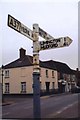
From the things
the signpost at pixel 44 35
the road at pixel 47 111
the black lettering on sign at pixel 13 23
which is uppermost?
the black lettering on sign at pixel 13 23

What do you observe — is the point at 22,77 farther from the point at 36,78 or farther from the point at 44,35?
the point at 36,78

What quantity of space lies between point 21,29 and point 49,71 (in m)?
55.1

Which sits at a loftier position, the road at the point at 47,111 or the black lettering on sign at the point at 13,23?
the black lettering on sign at the point at 13,23

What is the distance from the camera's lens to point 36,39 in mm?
5887

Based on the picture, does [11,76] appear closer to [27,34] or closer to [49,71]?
[49,71]

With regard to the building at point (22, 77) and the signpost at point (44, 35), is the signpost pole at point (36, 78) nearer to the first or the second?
the signpost at point (44, 35)

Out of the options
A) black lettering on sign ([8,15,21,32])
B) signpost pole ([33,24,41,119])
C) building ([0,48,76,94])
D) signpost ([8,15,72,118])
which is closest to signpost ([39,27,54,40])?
signpost ([8,15,72,118])

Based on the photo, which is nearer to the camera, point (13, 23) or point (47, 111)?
point (13, 23)

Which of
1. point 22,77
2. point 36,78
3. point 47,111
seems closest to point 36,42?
point 36,78

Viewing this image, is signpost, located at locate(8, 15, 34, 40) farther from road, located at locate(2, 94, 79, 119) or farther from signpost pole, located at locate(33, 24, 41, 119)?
road, located at locate(2, 94, 79, 119)

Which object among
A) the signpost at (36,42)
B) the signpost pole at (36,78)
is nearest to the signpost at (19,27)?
the signpost at (36,42)

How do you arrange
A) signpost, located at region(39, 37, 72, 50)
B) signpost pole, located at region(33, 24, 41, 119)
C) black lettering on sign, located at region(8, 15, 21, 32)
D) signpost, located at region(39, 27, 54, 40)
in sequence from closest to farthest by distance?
1. signpost pole, located at region(33, 24, 41, 119)
2. black lettering on sign, located at region(8, 15, 21, 32)
3. signpost, located at region(39, 37, 72, 50)
4. signpost, located at region(39, 27, 54, 40)

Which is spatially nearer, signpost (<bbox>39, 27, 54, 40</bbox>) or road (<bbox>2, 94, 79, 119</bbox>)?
signpost (<bbox>39, 27, 54, 40</bbox>)

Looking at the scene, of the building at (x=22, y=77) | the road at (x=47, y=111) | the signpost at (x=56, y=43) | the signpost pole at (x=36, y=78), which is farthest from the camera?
the building at (x=22, y=77)
